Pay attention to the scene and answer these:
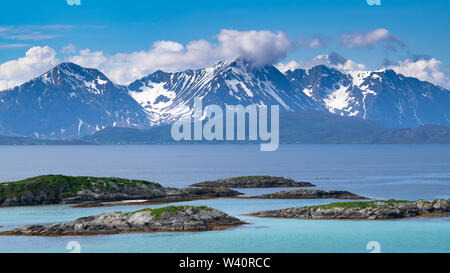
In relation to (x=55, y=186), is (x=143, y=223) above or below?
below

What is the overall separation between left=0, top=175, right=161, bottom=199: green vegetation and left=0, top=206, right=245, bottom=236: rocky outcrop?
29715 millimetres

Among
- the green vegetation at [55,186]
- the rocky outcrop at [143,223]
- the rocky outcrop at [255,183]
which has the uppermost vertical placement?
the green vegetation at [55,186]

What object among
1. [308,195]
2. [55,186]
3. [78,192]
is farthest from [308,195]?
[55,186]

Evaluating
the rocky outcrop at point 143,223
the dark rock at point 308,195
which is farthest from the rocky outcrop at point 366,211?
the dark rock at point 308,195

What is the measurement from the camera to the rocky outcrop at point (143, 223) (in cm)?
6338

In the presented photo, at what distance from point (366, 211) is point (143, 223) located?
26412mm

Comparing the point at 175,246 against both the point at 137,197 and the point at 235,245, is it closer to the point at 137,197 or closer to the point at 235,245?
the point at 235,245

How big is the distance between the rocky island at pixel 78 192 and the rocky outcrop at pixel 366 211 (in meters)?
27.5

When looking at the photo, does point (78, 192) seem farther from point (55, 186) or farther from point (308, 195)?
point (308, 195)

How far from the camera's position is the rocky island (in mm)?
94312

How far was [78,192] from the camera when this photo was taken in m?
97.1

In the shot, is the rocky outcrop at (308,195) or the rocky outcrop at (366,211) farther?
the rocky outcrop at (308,195)

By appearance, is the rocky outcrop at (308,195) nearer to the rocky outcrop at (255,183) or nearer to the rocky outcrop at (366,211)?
the rocky outcrop at (366,211)

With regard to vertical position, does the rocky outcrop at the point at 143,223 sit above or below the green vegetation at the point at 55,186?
below
